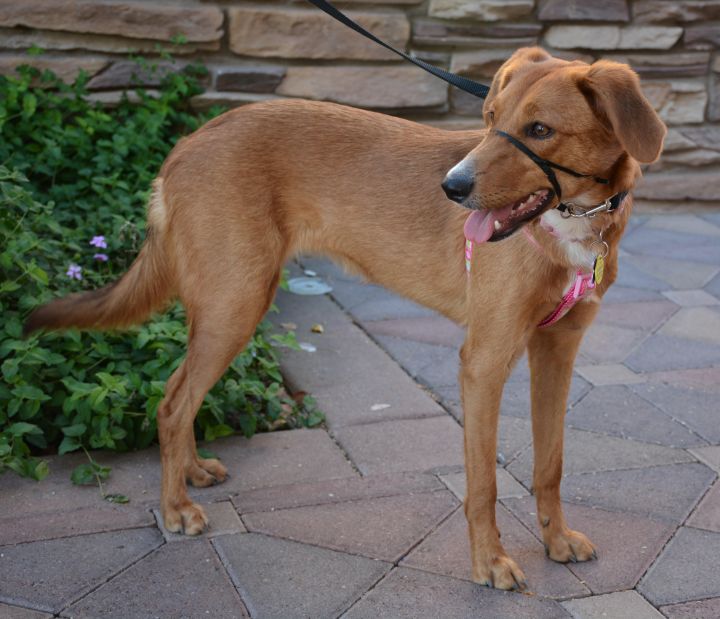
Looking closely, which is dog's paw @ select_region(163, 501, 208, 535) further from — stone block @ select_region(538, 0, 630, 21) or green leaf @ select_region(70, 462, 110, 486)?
stone block @ select_region(538, 0, 630, 21)

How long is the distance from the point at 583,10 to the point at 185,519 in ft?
15.7

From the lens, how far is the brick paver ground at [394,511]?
2936mm

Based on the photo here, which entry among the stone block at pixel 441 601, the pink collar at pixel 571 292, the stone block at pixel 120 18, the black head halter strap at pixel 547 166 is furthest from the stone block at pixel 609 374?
the stone block at pixel 120 18

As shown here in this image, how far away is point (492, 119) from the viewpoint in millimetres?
2854

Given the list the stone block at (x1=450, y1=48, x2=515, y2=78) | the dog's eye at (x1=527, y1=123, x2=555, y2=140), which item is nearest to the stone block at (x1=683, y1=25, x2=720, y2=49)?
the stone block at (x1=450, y1=48, x2=515, y2=78)

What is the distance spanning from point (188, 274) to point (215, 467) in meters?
0.75

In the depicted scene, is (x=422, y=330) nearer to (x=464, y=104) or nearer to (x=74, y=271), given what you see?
(x=74, y=271)

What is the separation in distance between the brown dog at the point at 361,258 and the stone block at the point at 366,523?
27 centimetres

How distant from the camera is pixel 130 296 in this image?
346 cm

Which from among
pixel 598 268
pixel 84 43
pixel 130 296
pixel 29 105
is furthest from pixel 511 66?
pixel 84 43

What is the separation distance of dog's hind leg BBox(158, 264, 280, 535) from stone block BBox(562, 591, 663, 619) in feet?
4.00

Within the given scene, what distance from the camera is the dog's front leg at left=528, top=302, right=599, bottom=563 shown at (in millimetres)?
3168

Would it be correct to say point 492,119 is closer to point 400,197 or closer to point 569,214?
point 569,214

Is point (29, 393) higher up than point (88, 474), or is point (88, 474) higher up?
point (29, 393)
